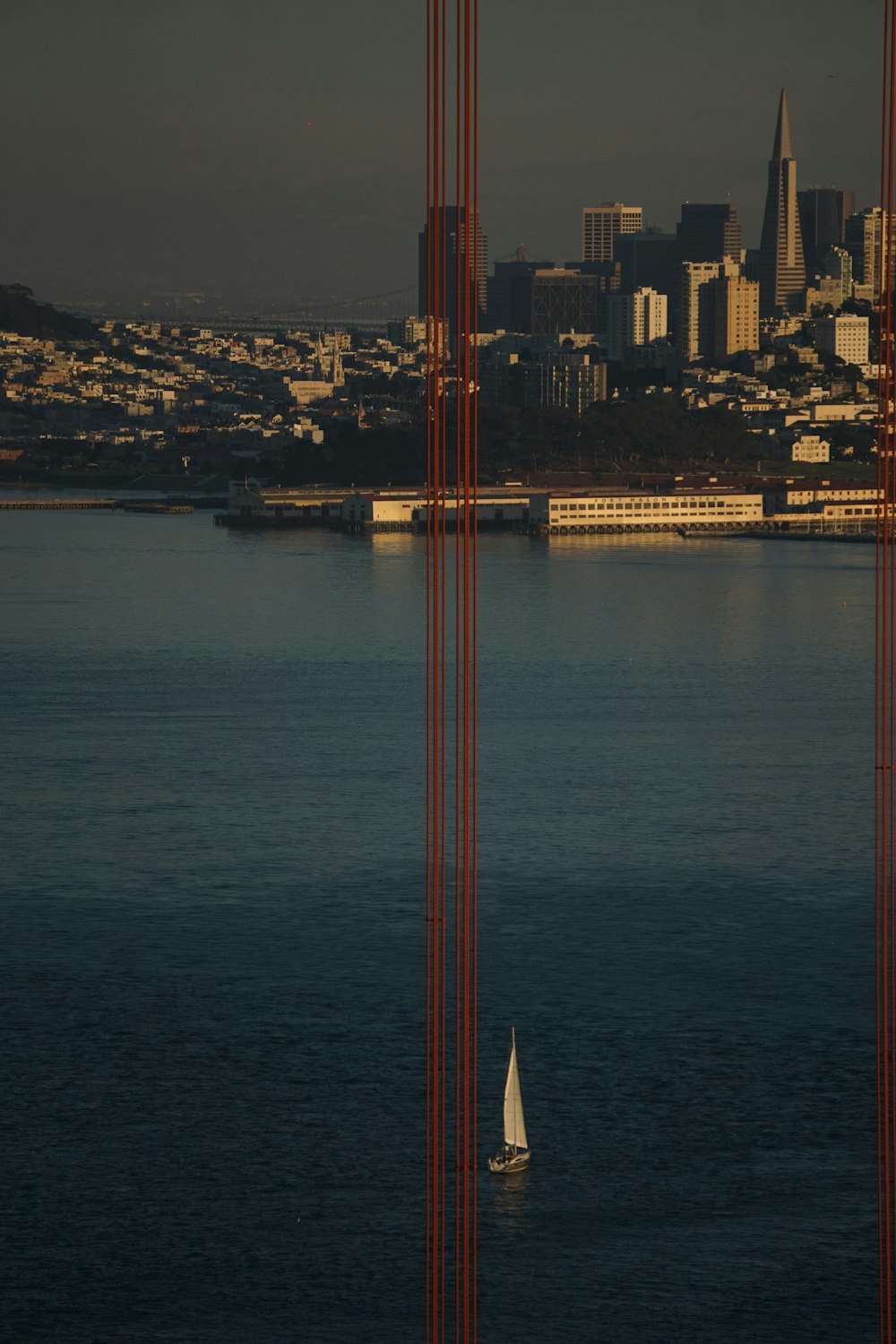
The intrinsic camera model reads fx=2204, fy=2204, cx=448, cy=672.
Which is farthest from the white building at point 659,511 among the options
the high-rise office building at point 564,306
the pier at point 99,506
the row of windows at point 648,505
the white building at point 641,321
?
the high-rise office building at point 564,306

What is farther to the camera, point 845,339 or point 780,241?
point 780,241

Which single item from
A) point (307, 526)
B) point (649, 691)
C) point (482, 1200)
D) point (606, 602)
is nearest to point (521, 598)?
point (606, 602)

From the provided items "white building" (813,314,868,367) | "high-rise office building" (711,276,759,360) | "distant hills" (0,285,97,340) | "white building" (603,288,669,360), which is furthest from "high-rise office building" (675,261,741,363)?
"distant hills" (0,285,97,340)

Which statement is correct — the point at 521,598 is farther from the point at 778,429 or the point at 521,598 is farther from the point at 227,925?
the point at 778,429

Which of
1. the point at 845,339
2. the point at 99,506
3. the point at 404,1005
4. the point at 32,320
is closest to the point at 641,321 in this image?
the point at 845,339

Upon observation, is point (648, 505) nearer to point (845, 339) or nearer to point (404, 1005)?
point (845, 339)

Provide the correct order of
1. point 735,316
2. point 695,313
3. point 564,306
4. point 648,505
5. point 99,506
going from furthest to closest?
point 564,306
point 695,313
point 735,316
point 99,506
point 648,505

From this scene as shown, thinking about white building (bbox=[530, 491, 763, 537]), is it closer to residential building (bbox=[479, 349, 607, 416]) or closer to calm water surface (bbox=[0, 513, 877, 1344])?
residential building (bbox=[479, 349, 607, 416])
